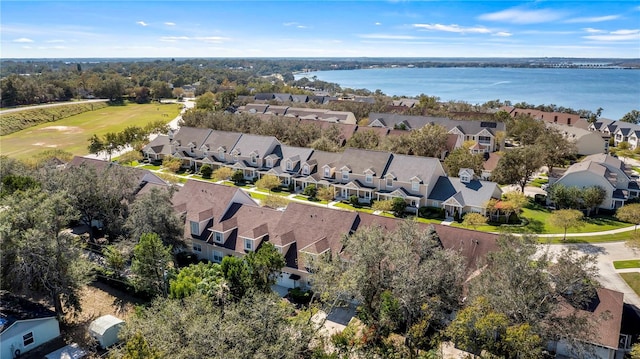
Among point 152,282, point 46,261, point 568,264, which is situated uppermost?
point 568,264

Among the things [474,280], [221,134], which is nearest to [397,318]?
[474,280]

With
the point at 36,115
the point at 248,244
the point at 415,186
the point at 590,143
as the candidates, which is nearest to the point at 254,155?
the point at 415,186

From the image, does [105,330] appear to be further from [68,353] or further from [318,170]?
[318,170]

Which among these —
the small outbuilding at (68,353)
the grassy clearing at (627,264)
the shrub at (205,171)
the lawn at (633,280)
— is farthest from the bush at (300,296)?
the shrub at (205,171)

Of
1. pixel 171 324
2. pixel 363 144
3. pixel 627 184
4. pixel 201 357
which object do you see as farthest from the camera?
pixel 363 144

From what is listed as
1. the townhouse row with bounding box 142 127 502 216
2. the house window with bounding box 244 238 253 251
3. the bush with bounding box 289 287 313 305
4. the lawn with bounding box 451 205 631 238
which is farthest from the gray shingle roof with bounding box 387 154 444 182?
the bush with bounding box 289 287 313 305

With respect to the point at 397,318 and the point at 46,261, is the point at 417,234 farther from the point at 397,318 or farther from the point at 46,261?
the point at 46,261
